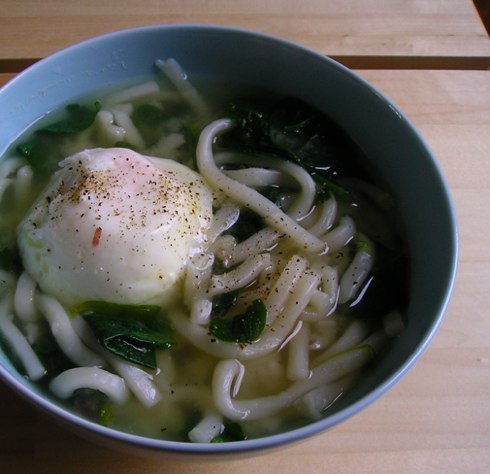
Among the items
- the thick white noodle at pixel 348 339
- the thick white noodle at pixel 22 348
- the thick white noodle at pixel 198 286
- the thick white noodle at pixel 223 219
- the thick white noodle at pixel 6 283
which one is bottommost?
the thick white noodle at pixel 348 339

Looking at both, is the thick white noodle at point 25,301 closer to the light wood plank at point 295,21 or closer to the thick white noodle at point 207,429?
the thick white noodle at point 207,429

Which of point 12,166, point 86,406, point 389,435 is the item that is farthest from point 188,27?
point 389,435

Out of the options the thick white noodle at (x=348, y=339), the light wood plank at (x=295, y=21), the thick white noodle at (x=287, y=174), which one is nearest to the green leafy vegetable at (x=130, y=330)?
the thick white noodle at (x=348, y=339)

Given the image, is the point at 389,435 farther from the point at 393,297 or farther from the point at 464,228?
the point at 464,228

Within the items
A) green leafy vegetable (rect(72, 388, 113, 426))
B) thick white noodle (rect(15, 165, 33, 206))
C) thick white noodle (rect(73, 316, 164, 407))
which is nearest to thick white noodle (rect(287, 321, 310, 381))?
thick white noodle (rect(73, 316, 164, 407))

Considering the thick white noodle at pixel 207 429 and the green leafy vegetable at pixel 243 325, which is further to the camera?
the green leafy vegetable at pixel 243 325

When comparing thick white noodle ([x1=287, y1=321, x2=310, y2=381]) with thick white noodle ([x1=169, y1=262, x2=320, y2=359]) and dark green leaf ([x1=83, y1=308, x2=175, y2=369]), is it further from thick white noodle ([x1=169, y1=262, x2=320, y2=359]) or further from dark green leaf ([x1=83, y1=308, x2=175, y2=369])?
dark green leaf ([x1=83, y1=308, x2=175, y2=369])

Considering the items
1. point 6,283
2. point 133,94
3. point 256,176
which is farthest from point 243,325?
point 133,94
